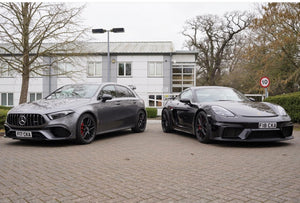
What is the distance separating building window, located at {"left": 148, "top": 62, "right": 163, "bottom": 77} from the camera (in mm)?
28688

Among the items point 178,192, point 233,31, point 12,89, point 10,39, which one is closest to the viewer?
point 178,192

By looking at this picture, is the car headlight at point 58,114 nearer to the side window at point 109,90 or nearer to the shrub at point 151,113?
the side window at point 109,90

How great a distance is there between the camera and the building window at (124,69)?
28906mm

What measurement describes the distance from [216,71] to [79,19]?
3157cm

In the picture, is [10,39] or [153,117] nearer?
[10,39]

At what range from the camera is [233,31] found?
41250 mm

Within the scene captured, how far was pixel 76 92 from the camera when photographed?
25.3 ft

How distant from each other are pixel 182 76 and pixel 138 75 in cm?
429

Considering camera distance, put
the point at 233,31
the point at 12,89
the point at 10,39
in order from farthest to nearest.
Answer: the point at 233,31 → the point at 12,89 → the point at 10,39

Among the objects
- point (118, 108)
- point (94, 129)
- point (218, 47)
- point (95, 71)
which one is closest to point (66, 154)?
point (94, 129)

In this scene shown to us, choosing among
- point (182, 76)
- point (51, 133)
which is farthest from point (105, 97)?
point (182, 76)

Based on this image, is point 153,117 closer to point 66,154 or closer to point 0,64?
point 0,64

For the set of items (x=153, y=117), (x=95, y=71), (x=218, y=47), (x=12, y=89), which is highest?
(x=218, y=47)

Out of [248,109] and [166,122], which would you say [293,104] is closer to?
[166,122]
